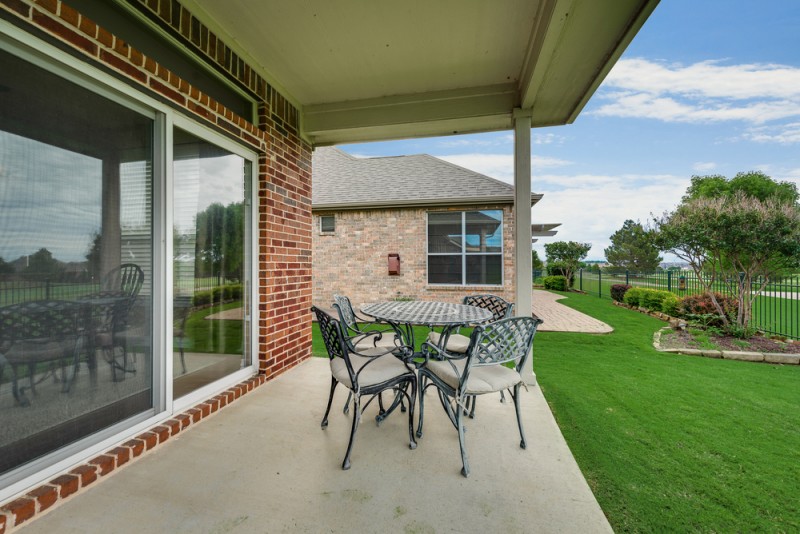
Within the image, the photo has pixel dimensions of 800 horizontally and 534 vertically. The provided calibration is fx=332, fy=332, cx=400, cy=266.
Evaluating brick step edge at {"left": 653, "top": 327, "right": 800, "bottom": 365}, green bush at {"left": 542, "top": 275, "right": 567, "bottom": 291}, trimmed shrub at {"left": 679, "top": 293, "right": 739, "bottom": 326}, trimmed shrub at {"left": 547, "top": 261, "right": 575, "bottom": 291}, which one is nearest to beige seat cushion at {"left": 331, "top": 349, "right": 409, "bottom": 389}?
brick step edge at {"left": 653, "top": 327, "right": 800, "bottom": 365}

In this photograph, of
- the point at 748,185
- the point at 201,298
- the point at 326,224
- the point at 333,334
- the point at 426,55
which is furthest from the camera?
the point at 748,185

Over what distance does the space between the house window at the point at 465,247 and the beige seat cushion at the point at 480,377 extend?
6434 millimetres

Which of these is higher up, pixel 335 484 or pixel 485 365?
pixel 485 365

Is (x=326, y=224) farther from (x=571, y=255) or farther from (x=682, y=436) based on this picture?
(x=571, y=255)

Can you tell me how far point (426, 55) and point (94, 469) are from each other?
3610 mm

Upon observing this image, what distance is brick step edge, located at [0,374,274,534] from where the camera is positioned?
4.73 ft

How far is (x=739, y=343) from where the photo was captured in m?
5.18

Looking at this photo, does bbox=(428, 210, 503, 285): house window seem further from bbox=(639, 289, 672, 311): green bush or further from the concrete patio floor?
the concrete patio floor

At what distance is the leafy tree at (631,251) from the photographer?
27.2 metres

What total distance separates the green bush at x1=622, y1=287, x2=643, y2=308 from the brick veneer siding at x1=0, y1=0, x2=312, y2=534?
918cm

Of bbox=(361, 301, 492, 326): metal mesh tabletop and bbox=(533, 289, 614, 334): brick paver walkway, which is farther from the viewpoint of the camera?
bbox=(533, 289, 614, 334): brick paver walkway

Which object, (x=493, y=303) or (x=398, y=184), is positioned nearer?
(x=493, y=303)

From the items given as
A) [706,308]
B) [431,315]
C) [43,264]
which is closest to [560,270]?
[706,308]

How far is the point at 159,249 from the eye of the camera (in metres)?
2.21
